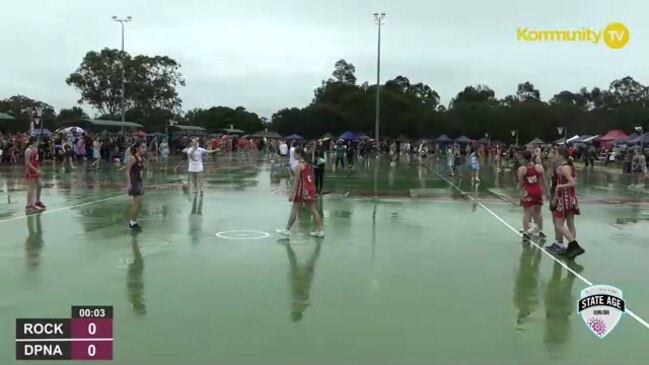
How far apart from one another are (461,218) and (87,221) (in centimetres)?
740

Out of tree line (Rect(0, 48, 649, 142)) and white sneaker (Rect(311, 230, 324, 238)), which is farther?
tree line (Rect(0, 48, 649, 142))

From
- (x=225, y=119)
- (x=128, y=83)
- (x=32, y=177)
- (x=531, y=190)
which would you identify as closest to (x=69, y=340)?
(x=531, y=190)

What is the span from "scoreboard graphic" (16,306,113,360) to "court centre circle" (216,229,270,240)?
5271 mm

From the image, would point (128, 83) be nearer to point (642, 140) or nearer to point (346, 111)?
point (346, 111)

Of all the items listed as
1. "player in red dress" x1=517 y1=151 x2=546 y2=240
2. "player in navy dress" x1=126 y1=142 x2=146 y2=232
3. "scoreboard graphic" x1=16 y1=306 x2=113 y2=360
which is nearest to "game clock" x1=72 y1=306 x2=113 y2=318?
"scoreboard graphic" x1=16 y1=306 x2=113 y2=360

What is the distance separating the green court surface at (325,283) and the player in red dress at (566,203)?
0.79 ft

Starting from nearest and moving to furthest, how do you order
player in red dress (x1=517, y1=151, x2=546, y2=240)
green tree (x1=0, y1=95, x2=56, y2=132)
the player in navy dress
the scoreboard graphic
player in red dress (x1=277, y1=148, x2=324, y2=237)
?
1. the scoreboard graphic
2. player in red dress (x1=277, y1=148, x2=324, y2=237)
3. player in red dress (x1=517, y1=151, x2=546, y2=240)
4. the player in navy dress
5. green tree (x1=0, y1=95, x2=56, y2=132)

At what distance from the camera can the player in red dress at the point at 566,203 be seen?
29.8 ft

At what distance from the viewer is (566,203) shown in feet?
30.1

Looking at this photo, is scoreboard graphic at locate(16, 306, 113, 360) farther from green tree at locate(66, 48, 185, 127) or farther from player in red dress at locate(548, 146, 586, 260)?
green tree at locate(66, 48, 185, 127)

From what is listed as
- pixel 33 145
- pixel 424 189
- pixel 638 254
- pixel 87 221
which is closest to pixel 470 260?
pixel 638 254

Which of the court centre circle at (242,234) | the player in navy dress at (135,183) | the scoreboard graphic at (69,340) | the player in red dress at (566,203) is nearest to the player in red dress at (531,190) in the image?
the player in red dress at (566,203)

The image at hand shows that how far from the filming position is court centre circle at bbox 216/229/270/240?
34.5 feet

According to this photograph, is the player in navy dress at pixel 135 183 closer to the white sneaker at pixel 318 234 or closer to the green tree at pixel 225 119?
the white sneaker at pixel 318 234
